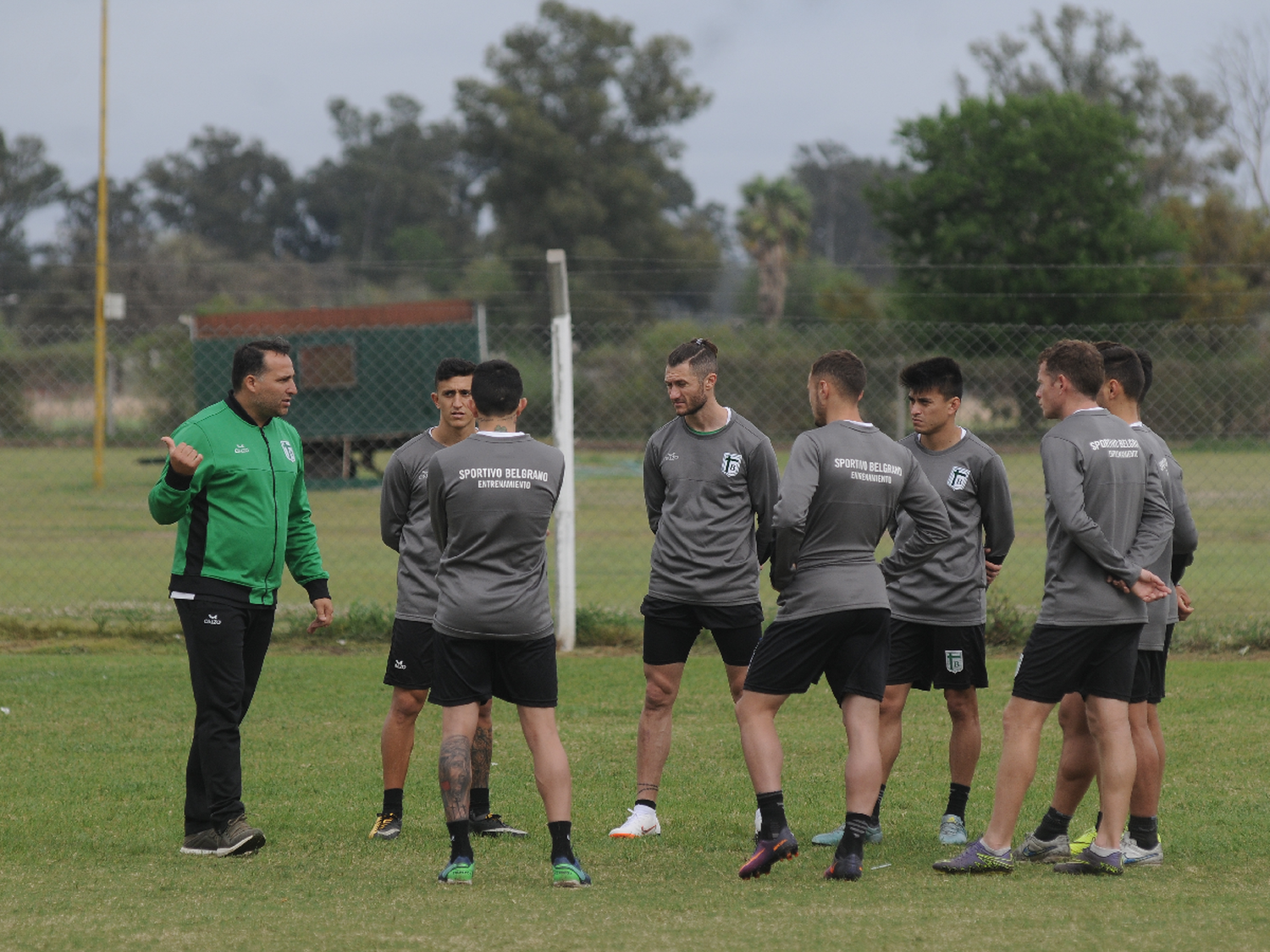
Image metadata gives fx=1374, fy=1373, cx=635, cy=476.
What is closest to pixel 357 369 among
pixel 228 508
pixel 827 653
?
pixel 228 508

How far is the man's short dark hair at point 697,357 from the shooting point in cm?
580

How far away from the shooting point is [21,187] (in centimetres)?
8438

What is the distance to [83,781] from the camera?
21.4 feet

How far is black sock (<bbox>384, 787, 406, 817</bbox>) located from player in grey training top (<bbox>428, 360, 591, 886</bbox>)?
88cm

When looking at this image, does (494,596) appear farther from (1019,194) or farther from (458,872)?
(1019,194)

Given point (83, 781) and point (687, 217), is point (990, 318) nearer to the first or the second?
point (83, 781)

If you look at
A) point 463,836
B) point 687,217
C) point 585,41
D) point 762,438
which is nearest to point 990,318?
point 762,438

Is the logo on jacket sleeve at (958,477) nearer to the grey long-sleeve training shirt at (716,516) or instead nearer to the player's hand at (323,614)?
the grey long-sleeve training shirt at (716,516)

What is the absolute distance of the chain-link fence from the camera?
11539 millimetres

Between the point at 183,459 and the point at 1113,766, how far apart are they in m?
3.75

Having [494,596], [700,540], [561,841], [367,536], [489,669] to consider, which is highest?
[700,540]

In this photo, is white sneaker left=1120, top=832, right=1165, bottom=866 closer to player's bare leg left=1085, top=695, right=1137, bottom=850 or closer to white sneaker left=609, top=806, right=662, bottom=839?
player's bare leg left=1085, top=695, right=1137, bottom=850

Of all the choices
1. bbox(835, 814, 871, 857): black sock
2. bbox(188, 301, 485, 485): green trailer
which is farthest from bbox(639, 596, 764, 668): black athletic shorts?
bbox(188, 301, 485, 485): green trailer

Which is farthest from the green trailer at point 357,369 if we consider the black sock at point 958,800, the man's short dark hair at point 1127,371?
the man's short dark hair at point 1127,371
